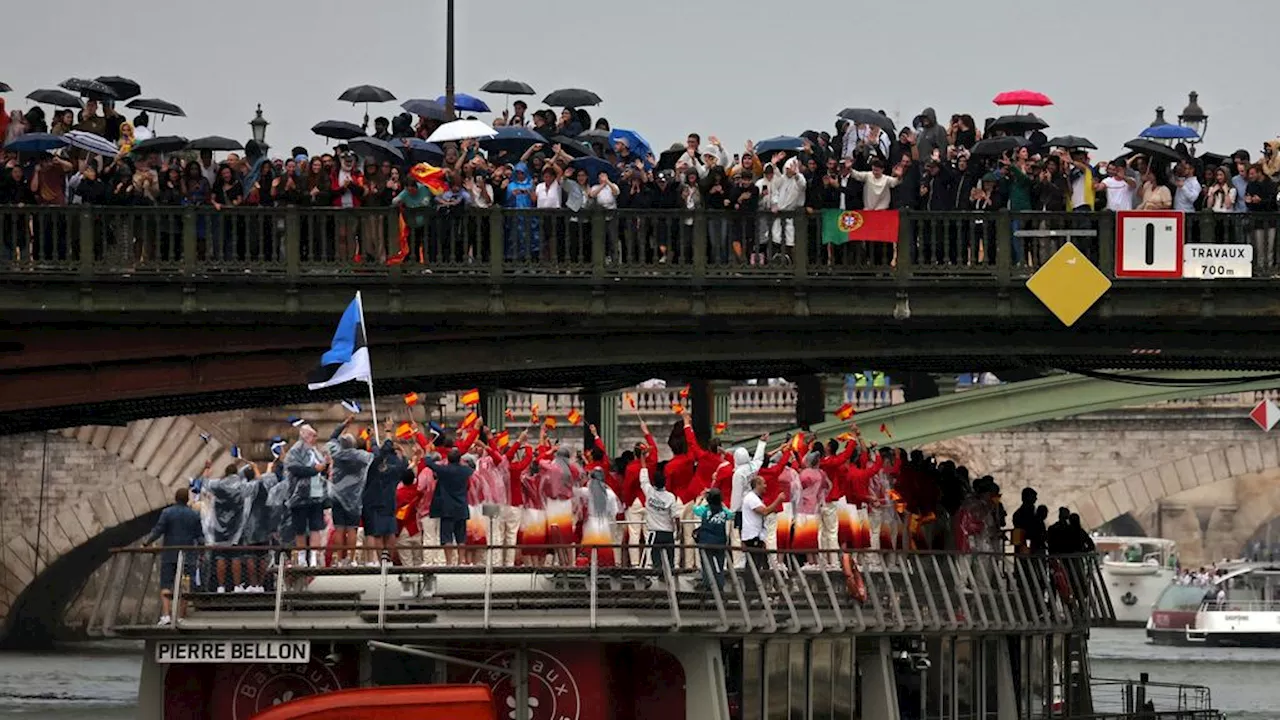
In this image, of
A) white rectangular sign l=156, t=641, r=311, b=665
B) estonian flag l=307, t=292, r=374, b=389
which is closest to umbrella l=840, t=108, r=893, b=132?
estonian flag l=307, t=292, r=374, b=389

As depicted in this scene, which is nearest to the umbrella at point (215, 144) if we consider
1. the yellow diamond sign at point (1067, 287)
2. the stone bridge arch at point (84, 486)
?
the yellow diamond sign at point (1067, 287)

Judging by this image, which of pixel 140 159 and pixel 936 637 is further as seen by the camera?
pixel 140 159

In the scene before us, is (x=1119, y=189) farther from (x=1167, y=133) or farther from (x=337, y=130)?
(x=337, y=130)

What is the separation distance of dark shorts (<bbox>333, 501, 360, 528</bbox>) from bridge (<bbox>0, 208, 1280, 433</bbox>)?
33.0 ft

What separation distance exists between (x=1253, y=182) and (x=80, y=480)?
38.0 meters

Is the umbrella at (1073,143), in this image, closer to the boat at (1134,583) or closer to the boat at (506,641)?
the boat at (506,641)

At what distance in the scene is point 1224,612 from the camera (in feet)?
309

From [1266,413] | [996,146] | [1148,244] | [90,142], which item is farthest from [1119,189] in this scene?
[1266,413]

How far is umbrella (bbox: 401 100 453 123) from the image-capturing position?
4928 cm

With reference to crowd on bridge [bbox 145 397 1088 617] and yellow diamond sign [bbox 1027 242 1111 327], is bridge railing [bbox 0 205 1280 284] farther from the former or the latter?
crowd on bridge [bbox 145 397 1088 617]

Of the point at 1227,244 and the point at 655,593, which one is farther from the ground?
the point at 1227,244

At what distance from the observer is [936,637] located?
3906 cm

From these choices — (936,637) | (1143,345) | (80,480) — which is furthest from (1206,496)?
(936,637)

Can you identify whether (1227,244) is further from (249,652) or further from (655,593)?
(249,652)
